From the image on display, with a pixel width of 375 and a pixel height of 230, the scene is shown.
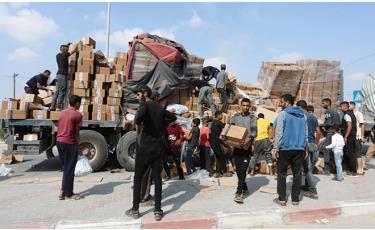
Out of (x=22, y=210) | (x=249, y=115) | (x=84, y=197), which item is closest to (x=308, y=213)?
(x=249, y=115)

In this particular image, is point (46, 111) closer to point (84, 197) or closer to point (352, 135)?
point (84, 197)

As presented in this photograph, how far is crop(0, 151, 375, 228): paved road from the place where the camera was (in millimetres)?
5020

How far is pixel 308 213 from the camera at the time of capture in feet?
17.8

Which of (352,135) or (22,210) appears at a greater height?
(352,135)

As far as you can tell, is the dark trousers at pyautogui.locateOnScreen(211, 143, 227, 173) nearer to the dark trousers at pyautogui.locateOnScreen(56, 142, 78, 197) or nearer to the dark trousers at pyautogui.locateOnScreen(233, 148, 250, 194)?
the dark trousers at pyautogui.locateOnScreen(233, 148, 250, 194)

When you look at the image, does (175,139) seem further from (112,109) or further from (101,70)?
(101,70)

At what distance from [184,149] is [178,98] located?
2158 mm

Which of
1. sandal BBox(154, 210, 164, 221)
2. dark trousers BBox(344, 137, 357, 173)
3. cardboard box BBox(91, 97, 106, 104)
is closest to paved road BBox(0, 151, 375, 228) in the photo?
sandal BBox(154, 210, 164, 221)

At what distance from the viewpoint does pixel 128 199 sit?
5.94 m

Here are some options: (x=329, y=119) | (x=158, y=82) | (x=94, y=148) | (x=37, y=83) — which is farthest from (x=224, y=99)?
(x=37, y=83)

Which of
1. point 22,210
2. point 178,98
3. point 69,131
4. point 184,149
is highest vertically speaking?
point 178,98

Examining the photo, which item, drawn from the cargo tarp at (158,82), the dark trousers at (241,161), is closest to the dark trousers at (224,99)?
the cargo tarp at (158,82)

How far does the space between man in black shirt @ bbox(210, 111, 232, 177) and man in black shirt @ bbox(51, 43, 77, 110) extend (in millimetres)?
3904

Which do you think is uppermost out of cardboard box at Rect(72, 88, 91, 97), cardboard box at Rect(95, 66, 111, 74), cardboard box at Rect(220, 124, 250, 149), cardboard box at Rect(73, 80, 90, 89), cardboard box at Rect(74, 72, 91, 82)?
cardboard box at Rect(95, 66, 111, 74)
